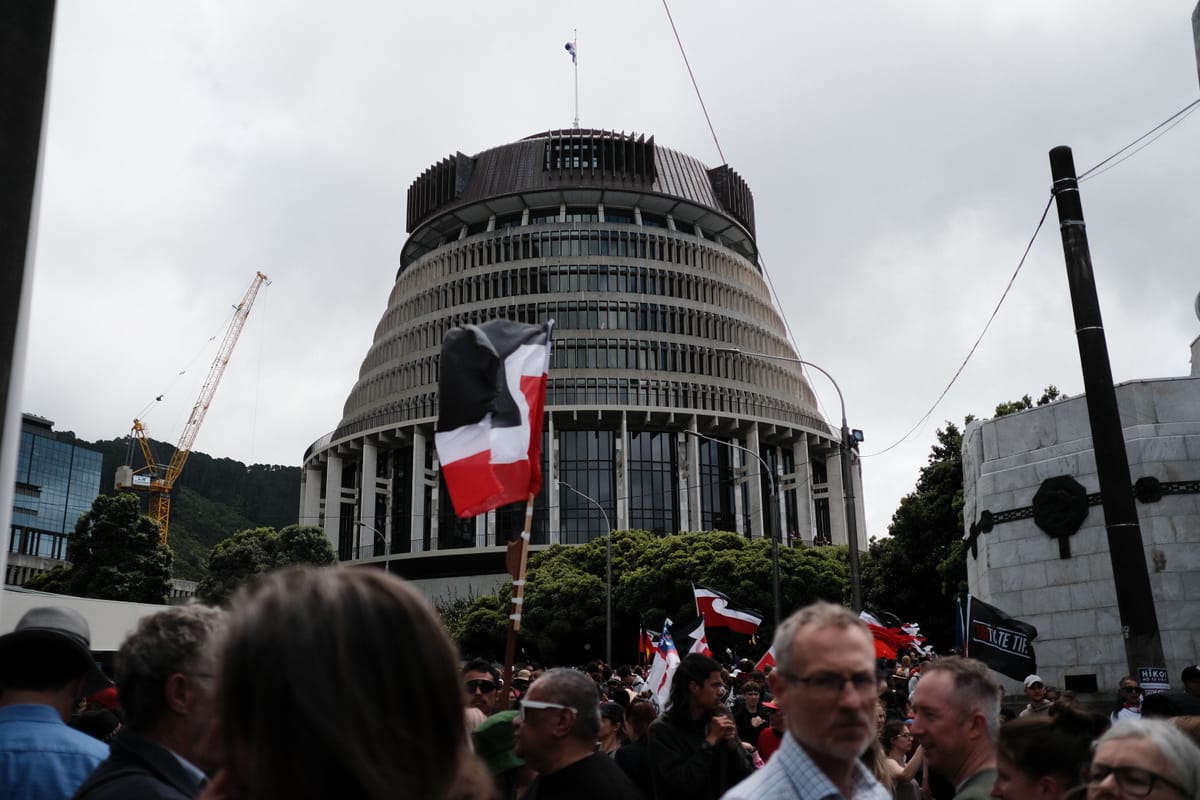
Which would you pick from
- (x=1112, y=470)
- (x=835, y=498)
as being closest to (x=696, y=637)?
(x=1112, y=470)

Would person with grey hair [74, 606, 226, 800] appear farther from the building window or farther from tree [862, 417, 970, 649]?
the building window

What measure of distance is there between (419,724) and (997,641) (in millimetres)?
13269

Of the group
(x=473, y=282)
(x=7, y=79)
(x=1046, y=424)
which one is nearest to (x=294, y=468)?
(x=473, y=282)

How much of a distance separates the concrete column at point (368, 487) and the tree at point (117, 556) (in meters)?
18.9

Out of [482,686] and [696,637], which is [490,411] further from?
[696,637]

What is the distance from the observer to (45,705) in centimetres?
350

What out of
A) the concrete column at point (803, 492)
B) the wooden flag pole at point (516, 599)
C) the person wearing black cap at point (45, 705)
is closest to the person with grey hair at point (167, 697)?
the person wearing black cap at point (45, 705)

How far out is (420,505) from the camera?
253 ft

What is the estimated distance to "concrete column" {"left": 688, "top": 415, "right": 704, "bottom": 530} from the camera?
75.8 metres

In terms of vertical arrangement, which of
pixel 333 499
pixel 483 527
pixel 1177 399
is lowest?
pixel 1177 399

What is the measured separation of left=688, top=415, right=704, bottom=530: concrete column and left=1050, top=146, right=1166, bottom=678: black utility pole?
6096 cm

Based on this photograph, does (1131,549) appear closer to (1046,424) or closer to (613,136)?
(1046,424)

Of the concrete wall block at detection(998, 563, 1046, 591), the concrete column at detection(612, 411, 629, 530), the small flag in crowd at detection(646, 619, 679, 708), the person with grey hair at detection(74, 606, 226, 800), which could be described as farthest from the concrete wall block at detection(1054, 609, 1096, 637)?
the concrete column at detection(612, 411, 629, 530)

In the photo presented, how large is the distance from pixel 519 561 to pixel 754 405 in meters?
73.7
